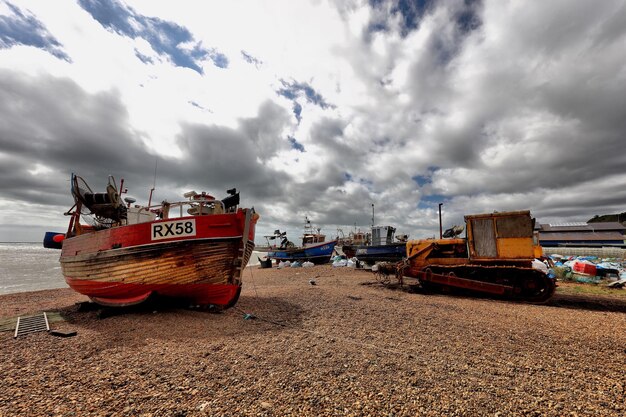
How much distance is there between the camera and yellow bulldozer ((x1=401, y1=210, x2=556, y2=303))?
394 inches

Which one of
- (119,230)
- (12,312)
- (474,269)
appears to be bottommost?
(12,312)

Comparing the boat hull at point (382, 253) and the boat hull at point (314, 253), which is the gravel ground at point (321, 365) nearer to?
the boat hull at point (382, 253)

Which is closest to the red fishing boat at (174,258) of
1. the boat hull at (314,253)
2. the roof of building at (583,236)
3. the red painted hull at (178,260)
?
the red painted hull at (178,260)

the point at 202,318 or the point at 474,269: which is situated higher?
the point at 474,269

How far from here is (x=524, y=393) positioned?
343 centimetres

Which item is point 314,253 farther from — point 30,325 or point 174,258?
point 30,325

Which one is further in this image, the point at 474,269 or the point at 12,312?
the point at 474,269

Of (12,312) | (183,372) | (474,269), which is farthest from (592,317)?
(12,312)

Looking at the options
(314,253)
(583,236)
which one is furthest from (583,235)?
(314,253)

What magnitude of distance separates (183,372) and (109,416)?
1099 millimetres

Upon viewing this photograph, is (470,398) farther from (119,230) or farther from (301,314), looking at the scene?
(119,230)

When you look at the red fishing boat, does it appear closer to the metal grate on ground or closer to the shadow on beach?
the metal grate on ground

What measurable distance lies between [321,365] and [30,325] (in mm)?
8050

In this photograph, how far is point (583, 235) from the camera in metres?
55.5
